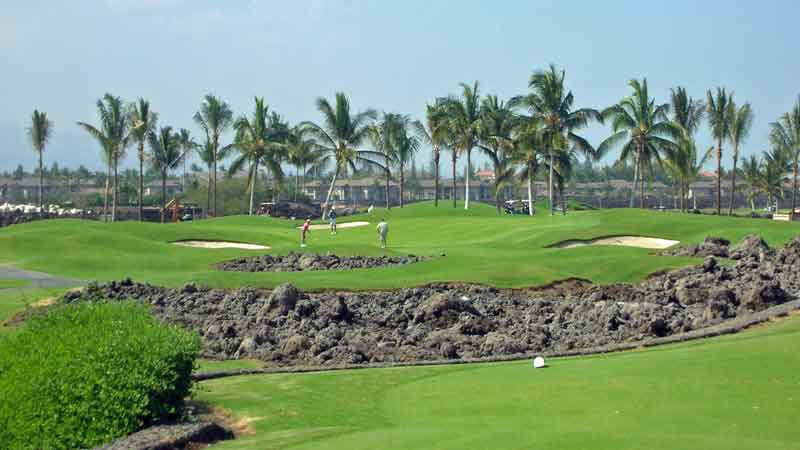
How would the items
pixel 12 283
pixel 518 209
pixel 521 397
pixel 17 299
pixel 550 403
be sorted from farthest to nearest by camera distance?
pixel 518 209
pixel 12 283
pixel 17 299
pixel 521 397
pixel 550 403

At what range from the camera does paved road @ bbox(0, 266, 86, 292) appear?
41844 mm

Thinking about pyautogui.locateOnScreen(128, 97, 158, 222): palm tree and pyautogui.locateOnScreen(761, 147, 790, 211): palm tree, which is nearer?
pyautogui.locateOnScreen(128, 97, 158, 222): palm tree

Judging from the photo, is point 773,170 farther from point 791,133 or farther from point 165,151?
point 165,151

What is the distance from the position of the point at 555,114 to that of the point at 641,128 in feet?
21.9

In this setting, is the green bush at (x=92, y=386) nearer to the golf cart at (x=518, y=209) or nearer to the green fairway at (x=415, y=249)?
the green fairway at (x=415, y=249)

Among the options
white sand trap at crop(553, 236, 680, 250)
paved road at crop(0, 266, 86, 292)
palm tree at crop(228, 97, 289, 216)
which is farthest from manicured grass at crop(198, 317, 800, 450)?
palm tree at crop(228, 97, 289, 216)

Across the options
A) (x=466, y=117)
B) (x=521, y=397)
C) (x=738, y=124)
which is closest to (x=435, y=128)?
(x=466, y=117)

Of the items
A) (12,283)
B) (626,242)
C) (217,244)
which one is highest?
(626,242)

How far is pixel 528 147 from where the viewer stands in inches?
3317

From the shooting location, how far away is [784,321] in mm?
26922

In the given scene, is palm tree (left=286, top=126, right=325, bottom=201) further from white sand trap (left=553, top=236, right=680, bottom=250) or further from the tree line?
white sand trap (left=553, top=236, right=680, bottom=250)

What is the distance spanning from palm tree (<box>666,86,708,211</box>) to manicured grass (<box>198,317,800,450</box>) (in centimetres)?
6003

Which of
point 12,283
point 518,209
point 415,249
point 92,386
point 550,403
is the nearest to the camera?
point 92,386

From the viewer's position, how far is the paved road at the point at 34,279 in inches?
1647
